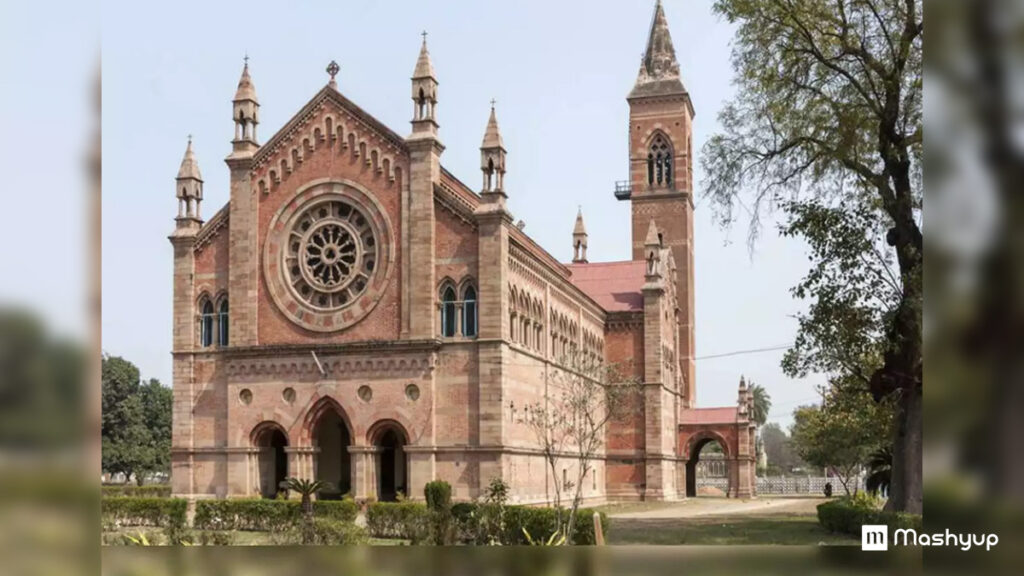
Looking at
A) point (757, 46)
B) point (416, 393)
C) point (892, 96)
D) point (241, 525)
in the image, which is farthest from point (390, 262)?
point (892, 96)

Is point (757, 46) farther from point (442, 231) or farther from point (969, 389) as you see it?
point (442, 231)

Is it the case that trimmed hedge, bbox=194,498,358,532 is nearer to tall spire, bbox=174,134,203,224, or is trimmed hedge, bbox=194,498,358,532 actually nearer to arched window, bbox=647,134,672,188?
tall spire, bbox=174,134,203,224

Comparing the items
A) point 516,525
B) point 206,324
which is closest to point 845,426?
point 516,525

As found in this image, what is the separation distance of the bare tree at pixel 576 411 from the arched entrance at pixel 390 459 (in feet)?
13.8

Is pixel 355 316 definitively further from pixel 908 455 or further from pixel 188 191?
pixel 908 455

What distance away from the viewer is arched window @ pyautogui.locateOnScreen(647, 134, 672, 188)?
46219 mm

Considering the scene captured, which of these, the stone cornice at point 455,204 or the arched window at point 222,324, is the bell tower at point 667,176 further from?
the arched window at point 222,324

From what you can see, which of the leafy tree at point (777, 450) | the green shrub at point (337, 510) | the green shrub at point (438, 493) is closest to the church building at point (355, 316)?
the green shrub at point (438, 493)

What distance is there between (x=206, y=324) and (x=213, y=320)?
1.21ft

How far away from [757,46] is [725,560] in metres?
13.7

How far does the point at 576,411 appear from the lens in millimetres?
38938

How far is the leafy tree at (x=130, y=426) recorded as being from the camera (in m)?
61.7

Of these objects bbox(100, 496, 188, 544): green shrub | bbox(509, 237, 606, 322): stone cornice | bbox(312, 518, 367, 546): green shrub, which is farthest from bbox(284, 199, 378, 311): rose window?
bbox(312, 518, 367, 546): green shrub

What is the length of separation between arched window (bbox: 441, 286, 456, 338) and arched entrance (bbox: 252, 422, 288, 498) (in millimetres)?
6228
